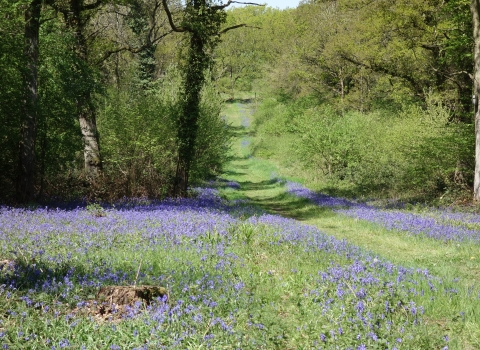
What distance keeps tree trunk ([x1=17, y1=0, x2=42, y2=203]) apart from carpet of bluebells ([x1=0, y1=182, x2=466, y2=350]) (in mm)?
4111

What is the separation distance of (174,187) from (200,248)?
1084 centimetres

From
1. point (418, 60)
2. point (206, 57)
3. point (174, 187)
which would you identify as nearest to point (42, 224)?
point (174, 187)

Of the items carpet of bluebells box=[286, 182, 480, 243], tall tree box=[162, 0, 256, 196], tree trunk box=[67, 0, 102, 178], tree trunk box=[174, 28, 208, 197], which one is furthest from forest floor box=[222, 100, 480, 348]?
tree trunk box=[67, 0, 102, 178]

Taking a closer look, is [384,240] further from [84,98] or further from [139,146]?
[84,98]

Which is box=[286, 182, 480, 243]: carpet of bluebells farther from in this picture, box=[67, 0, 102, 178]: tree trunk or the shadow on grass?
box=[67, 0, 102, 178]: tree trunk

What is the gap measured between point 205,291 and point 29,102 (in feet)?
34.1

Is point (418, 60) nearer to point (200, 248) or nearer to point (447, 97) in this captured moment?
point (447, 97)

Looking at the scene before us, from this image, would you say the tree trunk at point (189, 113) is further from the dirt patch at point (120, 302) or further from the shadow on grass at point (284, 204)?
the dirt patch at point (120, 302)

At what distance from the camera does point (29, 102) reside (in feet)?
42.8

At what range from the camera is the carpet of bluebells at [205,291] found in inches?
172

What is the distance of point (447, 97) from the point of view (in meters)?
24.5

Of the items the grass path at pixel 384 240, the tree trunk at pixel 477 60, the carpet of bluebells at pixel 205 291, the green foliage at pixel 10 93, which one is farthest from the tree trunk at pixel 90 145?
the tree trunk at pixel 477 60

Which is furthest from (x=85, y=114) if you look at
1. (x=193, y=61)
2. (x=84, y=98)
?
(x=193, y=61)

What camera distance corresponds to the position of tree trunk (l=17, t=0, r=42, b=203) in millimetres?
13094
